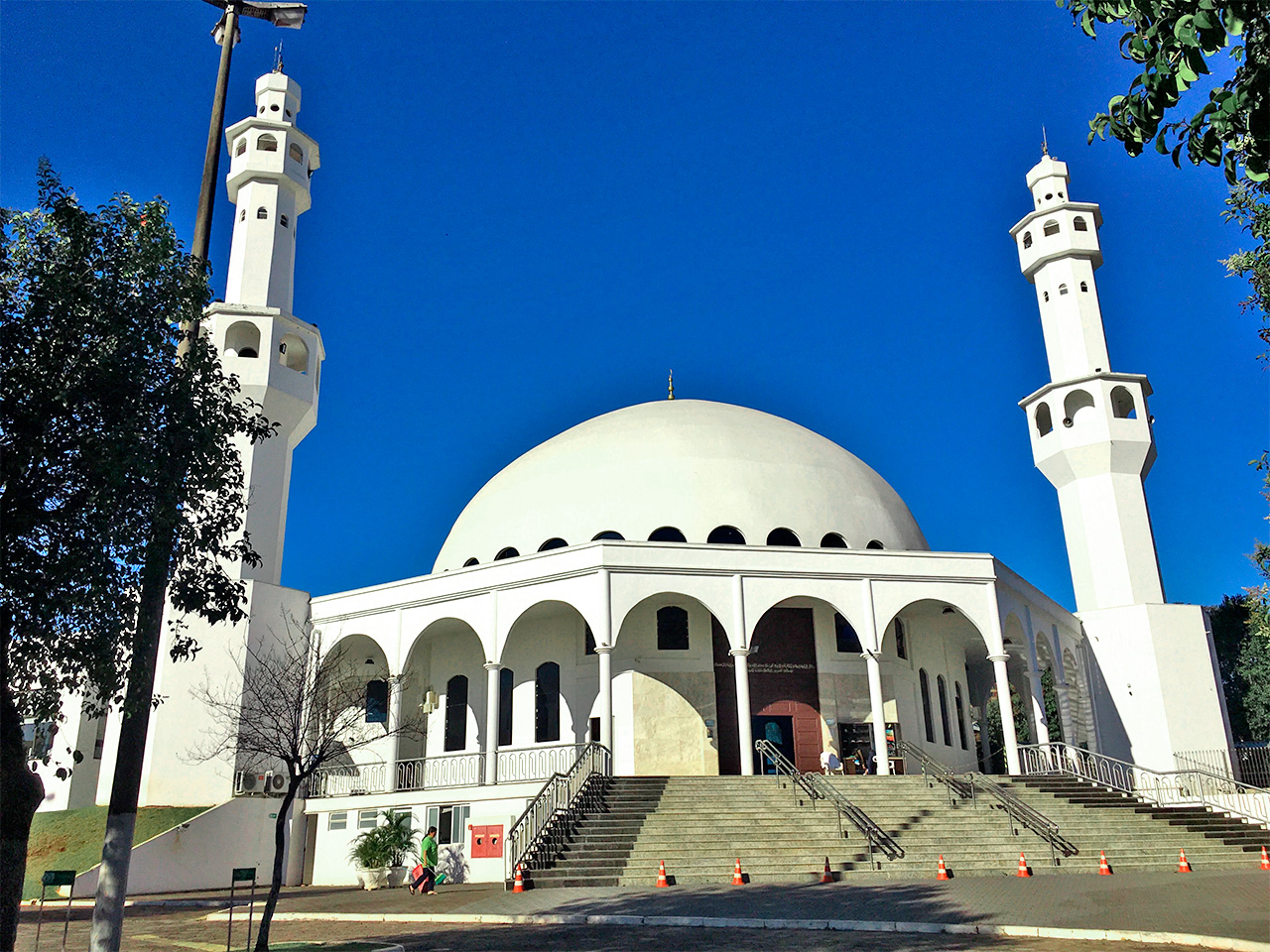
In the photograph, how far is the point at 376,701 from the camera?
102 feet

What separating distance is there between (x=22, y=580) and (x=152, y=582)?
124 centimetres

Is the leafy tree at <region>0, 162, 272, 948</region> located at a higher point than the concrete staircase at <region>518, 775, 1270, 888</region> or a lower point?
higher

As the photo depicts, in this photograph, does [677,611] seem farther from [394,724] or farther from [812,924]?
[812,924]

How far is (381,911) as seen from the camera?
15.9 meters

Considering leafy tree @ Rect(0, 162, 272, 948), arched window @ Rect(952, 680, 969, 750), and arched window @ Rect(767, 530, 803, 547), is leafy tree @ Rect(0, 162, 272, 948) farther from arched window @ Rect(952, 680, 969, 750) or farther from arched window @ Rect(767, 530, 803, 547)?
arched window @ Rect(952, 680, 969, 750)

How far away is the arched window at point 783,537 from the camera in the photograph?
97.4 feet

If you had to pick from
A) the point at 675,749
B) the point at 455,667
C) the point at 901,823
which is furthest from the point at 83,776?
the point at 901,823

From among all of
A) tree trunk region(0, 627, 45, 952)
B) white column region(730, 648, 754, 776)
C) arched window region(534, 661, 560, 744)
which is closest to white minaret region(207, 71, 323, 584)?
arched window region(534, 661, 560, 744)

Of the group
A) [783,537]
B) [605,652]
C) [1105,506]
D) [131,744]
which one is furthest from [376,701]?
[1105,506]

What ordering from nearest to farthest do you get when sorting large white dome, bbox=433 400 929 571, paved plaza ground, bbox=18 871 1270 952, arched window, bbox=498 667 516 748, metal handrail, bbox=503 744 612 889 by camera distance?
paved plaza ground, bbox=18 871 1270 952 → metal handrail, bbox=503 744 612 889 → arched window, bbox=498 667 516 748 → large white dome, bbox=433 400 929 571

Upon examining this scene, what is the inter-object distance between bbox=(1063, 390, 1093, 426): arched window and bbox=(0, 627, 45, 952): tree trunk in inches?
1231

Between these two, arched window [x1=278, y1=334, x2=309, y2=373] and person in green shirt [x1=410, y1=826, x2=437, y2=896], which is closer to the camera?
person in green shirt [x1=410, y1=826, x2=437, y2=896]

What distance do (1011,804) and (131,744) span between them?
669 inches

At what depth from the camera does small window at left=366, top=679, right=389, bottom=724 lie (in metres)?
30.8
